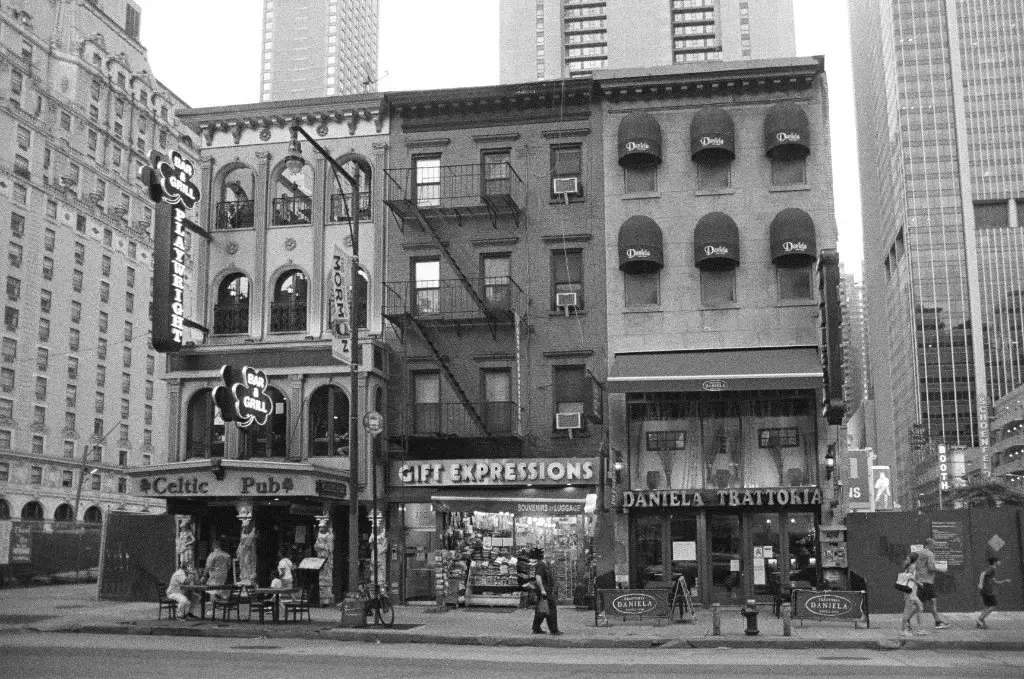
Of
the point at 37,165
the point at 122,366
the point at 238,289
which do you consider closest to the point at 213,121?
the point at 238,289

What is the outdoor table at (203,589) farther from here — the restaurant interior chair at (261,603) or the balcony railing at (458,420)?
the balcony railing at (458,420)

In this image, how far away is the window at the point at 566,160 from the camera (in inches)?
1268

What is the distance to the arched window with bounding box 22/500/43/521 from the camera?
81387 millimetres

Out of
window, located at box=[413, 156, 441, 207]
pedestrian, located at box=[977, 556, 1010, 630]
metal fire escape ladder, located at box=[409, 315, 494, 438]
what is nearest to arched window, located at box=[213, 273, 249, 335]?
metal fire escape ladder, located at box=[409, 315, 494, 438]

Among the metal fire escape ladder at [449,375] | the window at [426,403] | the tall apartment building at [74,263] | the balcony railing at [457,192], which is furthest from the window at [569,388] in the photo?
the tall apartment building at [74,263]

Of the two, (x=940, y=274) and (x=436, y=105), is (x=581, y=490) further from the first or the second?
(x=940, y=274)

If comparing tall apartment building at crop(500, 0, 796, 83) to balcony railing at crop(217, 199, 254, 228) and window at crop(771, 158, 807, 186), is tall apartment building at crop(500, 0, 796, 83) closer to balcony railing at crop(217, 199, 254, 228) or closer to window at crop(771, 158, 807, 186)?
balcony railing at crop(217, 199, 254, 228)

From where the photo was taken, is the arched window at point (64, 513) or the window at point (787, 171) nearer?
the window at point (787, 171)

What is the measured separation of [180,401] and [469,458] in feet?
29.8

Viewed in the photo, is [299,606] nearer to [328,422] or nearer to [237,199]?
[328,422]

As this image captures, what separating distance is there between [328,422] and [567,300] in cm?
802

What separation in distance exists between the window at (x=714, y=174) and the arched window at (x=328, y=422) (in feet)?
41.1

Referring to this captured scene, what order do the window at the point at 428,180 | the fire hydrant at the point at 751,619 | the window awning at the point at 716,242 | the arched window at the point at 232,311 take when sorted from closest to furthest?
the fire hydrant at the point at 751,619, the window awning at the point at 716,242, the window at the point at 428,180, the arched window at the point at 232,311

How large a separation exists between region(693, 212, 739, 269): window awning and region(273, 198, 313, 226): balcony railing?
40.6 ft
